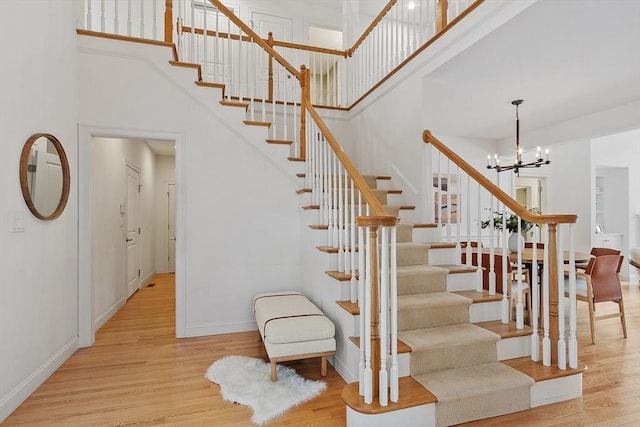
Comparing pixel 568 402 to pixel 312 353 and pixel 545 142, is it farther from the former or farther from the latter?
pixel 545 142

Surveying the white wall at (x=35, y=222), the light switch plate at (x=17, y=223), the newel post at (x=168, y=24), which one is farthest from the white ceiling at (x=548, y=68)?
the light switch plate at (x=17, y=223)

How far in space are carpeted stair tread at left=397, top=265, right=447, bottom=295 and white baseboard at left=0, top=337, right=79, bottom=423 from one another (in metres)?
2.75

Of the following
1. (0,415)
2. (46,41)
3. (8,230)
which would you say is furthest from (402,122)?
(0,415)

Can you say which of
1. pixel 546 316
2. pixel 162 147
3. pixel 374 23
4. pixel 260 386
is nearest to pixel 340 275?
pixel 260 386

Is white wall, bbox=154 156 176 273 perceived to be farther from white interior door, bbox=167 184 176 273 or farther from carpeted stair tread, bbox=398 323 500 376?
carpeted stair tread, bbox=398 323 500 376

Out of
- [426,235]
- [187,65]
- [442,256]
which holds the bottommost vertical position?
[442,256]

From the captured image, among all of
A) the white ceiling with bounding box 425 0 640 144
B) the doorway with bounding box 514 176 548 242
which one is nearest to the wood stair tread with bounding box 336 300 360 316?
the white ceiling with bounding box 425 0 640 144

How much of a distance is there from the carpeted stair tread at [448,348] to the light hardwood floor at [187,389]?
38 cm

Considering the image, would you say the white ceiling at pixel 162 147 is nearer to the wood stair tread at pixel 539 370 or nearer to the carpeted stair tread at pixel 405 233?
the carpeted stair tread at pixel 405 233

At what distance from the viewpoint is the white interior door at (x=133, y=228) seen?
5.04 meters

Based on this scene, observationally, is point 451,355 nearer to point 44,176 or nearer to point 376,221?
point 376,221

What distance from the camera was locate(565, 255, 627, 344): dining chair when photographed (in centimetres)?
331

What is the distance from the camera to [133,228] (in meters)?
5.40

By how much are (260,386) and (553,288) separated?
7.16 feet
